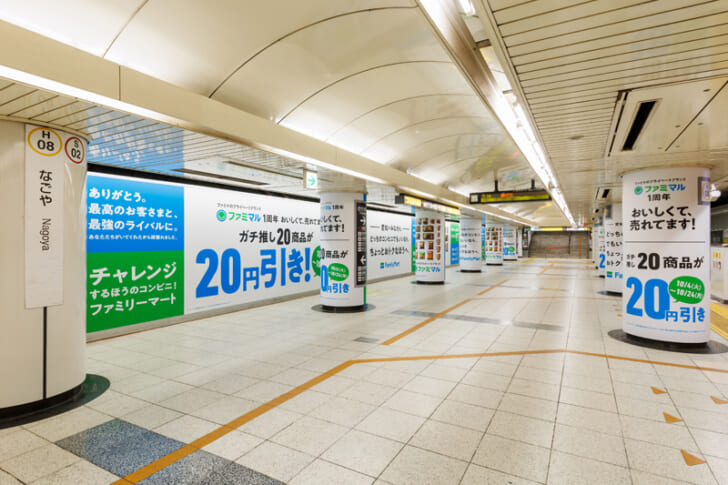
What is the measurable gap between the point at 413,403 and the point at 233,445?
1725 millimetres

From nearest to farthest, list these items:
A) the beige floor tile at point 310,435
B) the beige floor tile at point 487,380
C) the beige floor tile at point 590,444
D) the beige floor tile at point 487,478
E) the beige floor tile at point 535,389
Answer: the beige floor tile at point 487,478 → the beige floor tile at point 590,444 → the beige floor tile at point 310,435 → the beige floor tile at point 535,389 → the beige floor tile at point 487,380

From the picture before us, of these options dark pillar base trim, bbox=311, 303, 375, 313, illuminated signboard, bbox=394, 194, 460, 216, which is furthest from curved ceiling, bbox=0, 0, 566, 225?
dark pillar base trim, bbox=311, 303, 375, 313

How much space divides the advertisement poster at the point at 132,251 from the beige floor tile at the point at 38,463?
3.71 meters

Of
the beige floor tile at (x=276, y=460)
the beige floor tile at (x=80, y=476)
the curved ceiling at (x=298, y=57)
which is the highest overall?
the curved ceiling at (x=298, y=57)

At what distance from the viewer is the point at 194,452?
2.95 meters

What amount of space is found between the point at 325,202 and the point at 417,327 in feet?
11.6

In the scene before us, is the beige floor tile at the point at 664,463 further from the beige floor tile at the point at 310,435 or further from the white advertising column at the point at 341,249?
the white advertising column at the point at 341,249

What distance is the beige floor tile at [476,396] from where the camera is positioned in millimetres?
3822

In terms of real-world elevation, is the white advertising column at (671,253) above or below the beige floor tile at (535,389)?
above

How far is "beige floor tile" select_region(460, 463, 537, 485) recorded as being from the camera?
8.43 feet

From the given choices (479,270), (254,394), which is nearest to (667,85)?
(254,394)

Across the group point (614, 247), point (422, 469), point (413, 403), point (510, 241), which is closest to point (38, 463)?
point (422, 469)

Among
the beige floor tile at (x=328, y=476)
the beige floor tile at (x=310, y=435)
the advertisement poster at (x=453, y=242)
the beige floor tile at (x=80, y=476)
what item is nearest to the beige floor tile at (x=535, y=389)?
the beige floor tile at (x=310, y=435)

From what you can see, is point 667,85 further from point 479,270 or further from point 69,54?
point 479,270
